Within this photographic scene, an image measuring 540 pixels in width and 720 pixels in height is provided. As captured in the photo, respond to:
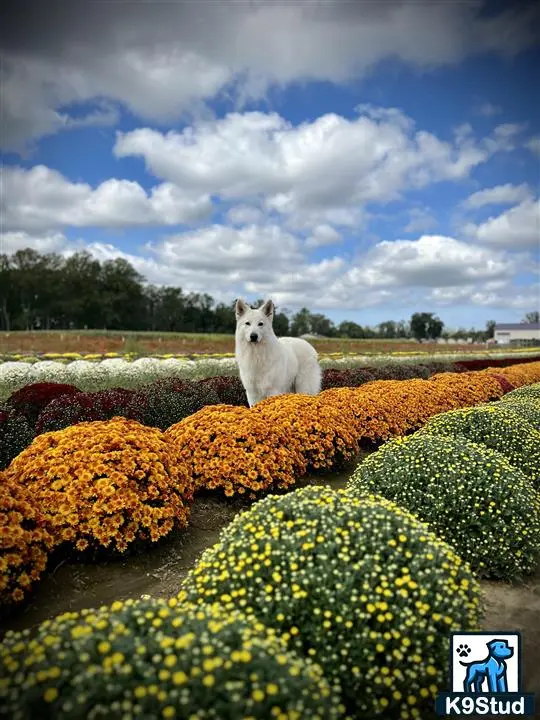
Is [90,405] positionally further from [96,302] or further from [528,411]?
[96,302]

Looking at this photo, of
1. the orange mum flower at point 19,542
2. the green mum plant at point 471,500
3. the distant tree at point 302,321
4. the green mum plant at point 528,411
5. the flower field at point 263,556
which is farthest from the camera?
A: the distant tree at point 302,321

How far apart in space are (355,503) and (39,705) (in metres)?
2.16

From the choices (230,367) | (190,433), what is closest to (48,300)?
(230,367)

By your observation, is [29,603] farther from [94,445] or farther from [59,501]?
[94,445]

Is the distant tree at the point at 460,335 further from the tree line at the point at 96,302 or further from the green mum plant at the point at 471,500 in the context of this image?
the green mum plant at the point at 471,500

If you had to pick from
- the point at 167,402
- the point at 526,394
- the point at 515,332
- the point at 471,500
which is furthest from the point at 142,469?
the point at 515,332

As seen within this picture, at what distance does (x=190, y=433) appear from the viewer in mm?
6012

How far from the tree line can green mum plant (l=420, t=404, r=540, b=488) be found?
55.3 m

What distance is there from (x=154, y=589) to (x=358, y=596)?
79.5 inches

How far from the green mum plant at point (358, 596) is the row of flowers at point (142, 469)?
142 centimetres

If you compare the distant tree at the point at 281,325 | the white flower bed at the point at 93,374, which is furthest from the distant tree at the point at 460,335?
the white flower bed at the point at 93,374

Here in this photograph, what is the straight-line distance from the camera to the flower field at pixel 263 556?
194 cm

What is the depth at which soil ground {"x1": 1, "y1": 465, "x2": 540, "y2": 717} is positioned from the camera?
3531mm
